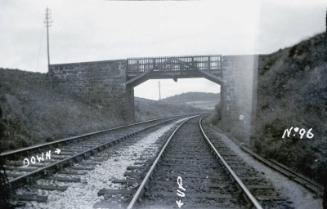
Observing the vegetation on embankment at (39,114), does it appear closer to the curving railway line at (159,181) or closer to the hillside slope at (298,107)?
the curving railway line at (159,181)

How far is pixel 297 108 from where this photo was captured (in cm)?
1414

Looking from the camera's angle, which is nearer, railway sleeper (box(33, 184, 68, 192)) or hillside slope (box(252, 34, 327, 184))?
railway sleeper (box(33, 184, 68, 192))

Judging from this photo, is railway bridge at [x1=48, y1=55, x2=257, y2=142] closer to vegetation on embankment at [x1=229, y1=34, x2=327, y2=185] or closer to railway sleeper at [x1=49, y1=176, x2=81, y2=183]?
vegetation on embankment at [x1=229, y1=34, x2=327, y2=185]

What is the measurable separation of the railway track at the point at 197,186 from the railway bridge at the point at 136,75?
722 inches

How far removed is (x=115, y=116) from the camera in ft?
102

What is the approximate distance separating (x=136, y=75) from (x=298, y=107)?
62.1 feet

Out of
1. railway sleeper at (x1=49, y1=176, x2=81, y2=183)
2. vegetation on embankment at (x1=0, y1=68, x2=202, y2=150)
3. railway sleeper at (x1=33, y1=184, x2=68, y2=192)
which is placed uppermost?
vegetation on embankment at (x1=0, y1=68, x2=202, y2=150)

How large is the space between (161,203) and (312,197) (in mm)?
2597

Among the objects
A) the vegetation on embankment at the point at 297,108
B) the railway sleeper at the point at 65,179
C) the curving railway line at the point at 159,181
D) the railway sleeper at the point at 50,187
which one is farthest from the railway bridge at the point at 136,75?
the railway sleeper at the point at 50,187

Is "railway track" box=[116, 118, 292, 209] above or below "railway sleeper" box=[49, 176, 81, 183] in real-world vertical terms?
below

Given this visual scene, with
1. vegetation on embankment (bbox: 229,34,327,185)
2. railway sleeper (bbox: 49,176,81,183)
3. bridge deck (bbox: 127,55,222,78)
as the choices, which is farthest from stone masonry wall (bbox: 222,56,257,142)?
railway sleeper (bbox: 49,176,81,183)

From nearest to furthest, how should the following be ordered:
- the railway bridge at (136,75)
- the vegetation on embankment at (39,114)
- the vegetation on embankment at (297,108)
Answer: the vegetation on embankment at (297,108) < the vegetation on embankment at (39,114) < the railway bridge at (136,75)

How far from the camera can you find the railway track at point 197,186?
6570 millimetres

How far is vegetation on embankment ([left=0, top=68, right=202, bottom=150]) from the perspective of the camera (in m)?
15.6
